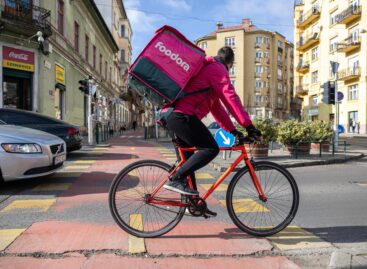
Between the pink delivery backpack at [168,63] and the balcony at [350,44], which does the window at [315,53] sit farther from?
the pink delivery backpack at [168,63]

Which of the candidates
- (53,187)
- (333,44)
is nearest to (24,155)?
(53,187)

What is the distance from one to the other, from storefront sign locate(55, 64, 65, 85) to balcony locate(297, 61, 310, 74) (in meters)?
38.9

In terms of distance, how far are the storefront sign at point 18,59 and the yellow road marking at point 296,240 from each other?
1710 centimetres

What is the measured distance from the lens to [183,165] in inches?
151

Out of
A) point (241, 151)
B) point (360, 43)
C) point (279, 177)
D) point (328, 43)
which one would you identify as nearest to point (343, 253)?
point (279, 177)

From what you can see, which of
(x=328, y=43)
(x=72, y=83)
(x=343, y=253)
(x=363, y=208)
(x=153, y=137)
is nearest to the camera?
(x=343, y=253)

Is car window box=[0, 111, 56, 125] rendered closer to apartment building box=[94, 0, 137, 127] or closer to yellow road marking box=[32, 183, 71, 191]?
yellow road marking box=[32, 183, 71, 191]

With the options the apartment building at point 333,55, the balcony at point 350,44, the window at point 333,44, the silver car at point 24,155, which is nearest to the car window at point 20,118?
the silver car at point 24,155

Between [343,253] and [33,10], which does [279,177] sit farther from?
[33,10]

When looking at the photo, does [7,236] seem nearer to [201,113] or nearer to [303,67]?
[201,113]

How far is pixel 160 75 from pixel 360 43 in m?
41.1

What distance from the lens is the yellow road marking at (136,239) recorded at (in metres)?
3.63

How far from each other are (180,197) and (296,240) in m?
1.29

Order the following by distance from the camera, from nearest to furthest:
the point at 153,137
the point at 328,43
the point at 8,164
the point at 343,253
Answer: the point at 343,253, the point at 8,164, the point at 153,137, the point at 328,43
